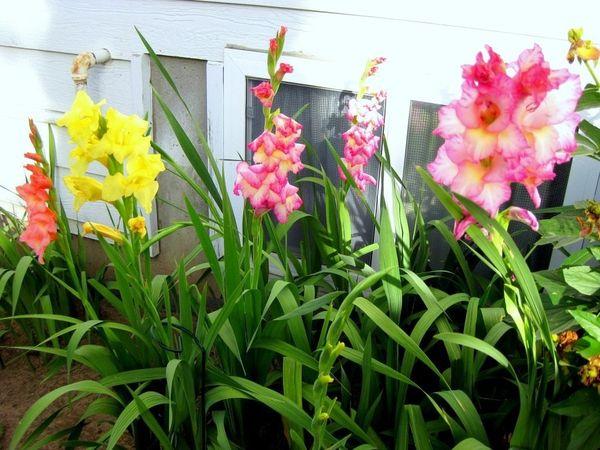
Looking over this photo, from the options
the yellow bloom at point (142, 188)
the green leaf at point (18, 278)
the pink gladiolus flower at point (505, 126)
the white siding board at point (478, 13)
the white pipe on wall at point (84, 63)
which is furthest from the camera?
the white pipe on wall at point (84, 63)

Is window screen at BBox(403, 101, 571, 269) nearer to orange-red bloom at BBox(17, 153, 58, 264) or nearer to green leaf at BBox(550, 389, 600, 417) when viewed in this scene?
green leaf at BBox(550, 389, 600, 417)

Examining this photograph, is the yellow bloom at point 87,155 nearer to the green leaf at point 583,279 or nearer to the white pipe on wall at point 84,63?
the green leaf at point 583,279

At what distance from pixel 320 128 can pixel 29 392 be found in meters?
1.23

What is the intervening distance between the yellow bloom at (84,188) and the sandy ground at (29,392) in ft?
2.23

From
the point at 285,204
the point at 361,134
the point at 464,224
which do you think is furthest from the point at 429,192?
the point at 464,224

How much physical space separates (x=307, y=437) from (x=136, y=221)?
0.63 meters

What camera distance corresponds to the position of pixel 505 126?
31.5 inches

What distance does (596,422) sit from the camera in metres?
1.08

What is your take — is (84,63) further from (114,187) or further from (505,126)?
(505,126)

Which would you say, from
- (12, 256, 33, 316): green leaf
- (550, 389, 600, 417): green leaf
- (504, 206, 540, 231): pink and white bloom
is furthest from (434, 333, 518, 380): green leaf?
(12, 256, 33, 316): green leaf

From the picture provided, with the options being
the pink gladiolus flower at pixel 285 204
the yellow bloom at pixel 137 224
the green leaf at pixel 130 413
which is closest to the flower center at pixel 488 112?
the pink gladiolus flower at pixel 285 204

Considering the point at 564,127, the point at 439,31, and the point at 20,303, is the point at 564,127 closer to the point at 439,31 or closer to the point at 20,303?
the point at 439,31

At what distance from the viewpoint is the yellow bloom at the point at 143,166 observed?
1116 mm

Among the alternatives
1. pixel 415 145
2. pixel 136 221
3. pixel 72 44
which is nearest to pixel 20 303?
pixel 72 44
